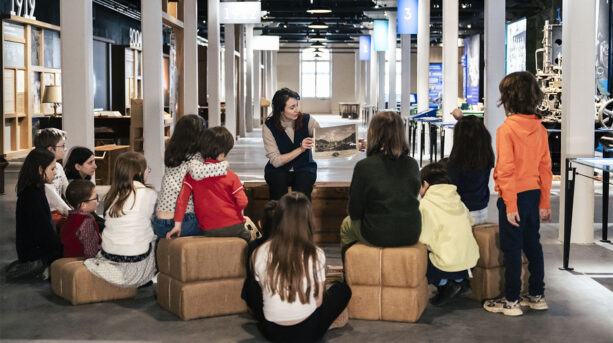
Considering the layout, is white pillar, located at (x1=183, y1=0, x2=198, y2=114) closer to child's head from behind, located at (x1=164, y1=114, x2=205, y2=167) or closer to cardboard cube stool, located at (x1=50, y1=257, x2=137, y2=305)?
child's head from behind, located at (x1=164, y1=114, x2=205, y2=167)

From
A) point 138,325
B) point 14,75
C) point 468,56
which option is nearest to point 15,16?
point 14,75

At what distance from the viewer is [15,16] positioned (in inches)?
629

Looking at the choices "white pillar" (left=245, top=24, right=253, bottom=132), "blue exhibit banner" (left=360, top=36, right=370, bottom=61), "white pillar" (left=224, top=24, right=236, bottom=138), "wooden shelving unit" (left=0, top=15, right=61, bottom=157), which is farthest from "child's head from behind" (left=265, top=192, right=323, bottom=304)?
"blue exhibit banner" (left=360, top=36, right=370, bottom=61)

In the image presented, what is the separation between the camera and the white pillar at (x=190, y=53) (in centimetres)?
1426

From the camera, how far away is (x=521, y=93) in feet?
15.6

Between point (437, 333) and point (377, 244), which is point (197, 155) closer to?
point (377, 244)

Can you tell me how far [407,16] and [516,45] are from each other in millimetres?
5972

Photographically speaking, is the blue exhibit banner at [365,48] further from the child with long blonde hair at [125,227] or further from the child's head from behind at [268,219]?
the child's head from behind at [268,219]

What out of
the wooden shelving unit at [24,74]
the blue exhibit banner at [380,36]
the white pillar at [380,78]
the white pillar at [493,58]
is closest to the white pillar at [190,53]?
the wooden shelving unit at [24,74]

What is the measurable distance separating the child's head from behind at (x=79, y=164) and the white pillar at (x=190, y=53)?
26.9 ft

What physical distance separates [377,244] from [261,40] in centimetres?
2539

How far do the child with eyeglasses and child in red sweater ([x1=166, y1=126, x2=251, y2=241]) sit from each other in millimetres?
1595

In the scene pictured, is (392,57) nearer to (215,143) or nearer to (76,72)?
(76,72)

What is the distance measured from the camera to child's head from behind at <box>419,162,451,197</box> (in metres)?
5.08
